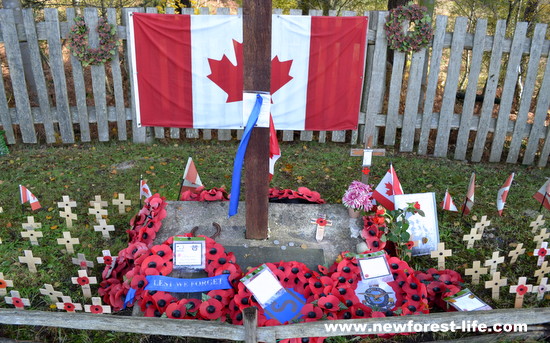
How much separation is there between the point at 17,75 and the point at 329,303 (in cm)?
492

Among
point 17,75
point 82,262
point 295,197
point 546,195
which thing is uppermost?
point 17,75

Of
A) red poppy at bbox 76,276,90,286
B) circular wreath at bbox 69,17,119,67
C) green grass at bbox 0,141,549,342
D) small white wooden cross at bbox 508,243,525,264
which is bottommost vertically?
green grass at bbox 0,141,549,342

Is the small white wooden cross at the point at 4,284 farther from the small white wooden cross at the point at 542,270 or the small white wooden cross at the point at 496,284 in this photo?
the small white wooden cross at the point at 542,270

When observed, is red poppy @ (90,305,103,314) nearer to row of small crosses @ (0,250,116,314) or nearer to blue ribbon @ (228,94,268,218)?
row of small crosses @ (0,250,116,314)

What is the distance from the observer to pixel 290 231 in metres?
3.59

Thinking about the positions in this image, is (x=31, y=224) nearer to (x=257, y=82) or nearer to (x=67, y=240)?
(x=67, y=240)

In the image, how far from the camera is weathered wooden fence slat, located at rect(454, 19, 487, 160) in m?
5.36

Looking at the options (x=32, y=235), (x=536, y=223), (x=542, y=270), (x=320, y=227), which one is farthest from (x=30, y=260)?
(x=536, y=223)

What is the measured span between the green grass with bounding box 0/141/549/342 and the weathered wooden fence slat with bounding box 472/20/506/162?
0.28m

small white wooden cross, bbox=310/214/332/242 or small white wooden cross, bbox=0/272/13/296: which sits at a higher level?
small white wooden cross, bbox=310/214/332/242

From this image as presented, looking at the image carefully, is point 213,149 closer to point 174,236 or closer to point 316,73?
point 316,73

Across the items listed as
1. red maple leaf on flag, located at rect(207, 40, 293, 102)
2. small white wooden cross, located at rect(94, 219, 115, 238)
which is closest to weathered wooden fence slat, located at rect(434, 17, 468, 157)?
red maple leaf on flag, located at rect(207, 40, 293, 102)

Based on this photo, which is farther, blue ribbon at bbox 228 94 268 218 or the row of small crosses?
blue ribbon at bbox 228 94 268 218

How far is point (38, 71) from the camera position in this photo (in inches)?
222
